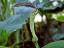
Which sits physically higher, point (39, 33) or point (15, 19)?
point (15, 19)

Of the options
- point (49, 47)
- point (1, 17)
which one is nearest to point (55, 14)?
point (1, 17)

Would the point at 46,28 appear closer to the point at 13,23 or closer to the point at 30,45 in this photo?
the point at 30,45

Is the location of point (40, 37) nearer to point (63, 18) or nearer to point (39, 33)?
point (39, 33)

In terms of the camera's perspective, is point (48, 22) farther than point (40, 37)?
Yes

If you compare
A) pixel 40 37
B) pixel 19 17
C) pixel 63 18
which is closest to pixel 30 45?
pixel 40 37

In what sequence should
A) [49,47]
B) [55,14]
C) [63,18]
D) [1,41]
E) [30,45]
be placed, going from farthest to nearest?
[55,14] → [63,18] → [30,45] → [1,41] → [49,47]

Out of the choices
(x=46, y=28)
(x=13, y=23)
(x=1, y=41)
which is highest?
(x=13, y=23)

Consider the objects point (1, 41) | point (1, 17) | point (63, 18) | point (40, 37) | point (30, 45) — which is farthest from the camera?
point (63, 18)
